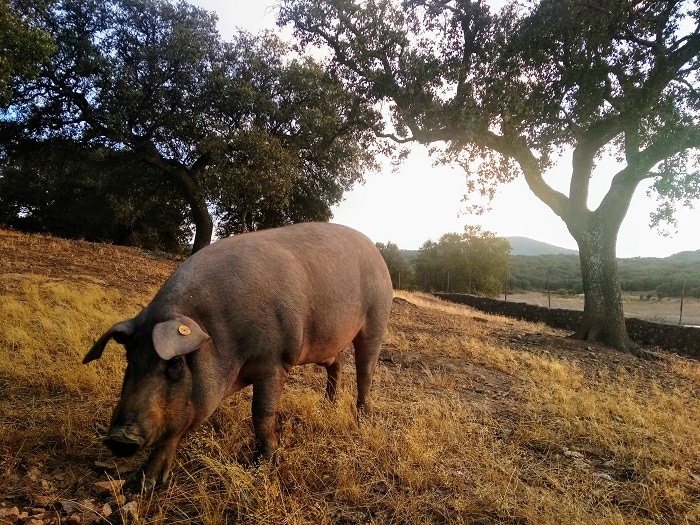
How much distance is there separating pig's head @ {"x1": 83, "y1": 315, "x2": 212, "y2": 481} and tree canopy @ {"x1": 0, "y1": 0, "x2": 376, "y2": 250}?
40.6ft

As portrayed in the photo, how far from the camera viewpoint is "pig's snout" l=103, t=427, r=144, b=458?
8.10 ft

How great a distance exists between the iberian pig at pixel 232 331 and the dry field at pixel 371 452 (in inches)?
13.8

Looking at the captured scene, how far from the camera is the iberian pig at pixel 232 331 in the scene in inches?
105

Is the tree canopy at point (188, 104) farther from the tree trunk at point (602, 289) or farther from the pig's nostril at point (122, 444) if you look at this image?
the pig's nostril at point (122, 444)

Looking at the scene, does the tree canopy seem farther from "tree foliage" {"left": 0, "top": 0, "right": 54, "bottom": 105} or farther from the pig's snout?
the pig's snout

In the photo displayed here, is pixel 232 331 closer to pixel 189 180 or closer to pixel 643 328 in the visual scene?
pixel 189 180

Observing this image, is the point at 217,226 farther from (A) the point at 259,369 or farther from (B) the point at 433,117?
(A) the point at 259,369

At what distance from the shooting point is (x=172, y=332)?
264cm

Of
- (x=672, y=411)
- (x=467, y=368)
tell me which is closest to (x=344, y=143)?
(x=467, y=368)

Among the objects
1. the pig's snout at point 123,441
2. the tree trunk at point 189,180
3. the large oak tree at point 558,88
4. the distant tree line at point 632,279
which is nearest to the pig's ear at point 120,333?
the pig's snout at point 123,441

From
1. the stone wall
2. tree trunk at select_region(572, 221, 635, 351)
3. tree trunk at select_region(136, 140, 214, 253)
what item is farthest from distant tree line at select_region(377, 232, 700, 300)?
tree trunk at select_region(572, 221, 635, 351)

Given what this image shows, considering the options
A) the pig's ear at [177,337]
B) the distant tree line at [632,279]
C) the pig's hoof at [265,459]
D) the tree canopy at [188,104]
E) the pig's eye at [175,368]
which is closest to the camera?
the pig's ear at [177,337]

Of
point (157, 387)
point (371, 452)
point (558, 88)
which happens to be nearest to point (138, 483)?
point (157, 387)

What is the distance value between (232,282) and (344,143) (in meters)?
16.6
